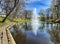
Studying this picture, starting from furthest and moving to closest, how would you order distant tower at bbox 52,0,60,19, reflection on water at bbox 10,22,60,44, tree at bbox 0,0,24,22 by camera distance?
distant tower at bbox 52,0,60,19
tree at bbox 0,0,24,22
reflection on water at bbox 10,22,60,44

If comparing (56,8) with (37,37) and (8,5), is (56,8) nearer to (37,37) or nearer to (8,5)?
(8,5)

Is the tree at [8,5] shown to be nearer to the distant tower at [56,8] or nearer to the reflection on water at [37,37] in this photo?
the reflection on water at [37,37]

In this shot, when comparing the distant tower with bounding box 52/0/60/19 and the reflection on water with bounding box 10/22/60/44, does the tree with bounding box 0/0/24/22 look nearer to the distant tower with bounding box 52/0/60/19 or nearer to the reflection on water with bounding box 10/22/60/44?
the reflection on water with bounding box 10/22/60/44

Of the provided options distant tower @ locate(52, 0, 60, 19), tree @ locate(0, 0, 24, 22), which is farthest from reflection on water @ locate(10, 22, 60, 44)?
distant tower @ locate(52, 0, 60, 19)

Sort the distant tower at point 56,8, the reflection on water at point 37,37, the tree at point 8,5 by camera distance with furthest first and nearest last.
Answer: the distant tower at point 56,8 → the tree at point 8,5 → the reflection on water at point 37,37

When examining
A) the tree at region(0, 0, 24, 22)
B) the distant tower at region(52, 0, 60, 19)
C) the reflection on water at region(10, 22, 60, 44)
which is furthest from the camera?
the distant tower at region(52, 0, 60, 19)

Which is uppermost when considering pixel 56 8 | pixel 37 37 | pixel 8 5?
pixel 8 5

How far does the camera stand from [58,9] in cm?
2238

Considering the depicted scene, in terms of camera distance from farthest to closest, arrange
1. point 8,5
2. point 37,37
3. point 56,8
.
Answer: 1. point 56,8
2. point 8,5
3. point 37,37

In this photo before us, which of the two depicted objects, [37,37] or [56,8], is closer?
[37,37]

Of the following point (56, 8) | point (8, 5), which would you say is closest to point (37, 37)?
point (8, 5)

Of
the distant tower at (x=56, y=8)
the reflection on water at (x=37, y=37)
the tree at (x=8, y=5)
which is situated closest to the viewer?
the reflection on water at (x=37, y=37)

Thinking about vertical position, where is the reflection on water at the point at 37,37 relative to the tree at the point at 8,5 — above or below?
below

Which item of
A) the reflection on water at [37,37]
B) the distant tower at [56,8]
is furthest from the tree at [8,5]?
the distant tower at [56,8]
